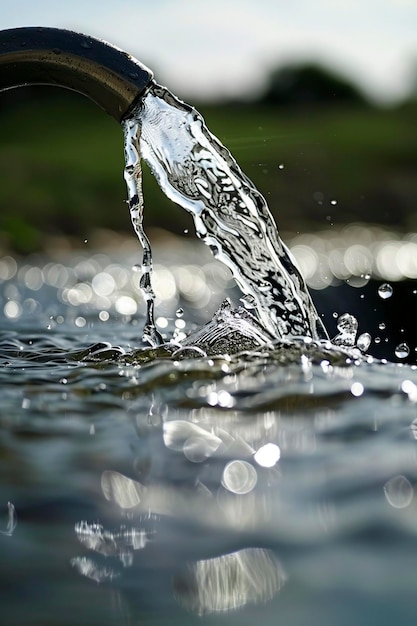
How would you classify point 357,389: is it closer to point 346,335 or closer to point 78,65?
point 78,65

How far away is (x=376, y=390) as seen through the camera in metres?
2.61

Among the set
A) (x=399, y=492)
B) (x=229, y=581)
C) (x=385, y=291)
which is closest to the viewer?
(x=229, y=581)

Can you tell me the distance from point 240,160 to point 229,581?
2922 mm

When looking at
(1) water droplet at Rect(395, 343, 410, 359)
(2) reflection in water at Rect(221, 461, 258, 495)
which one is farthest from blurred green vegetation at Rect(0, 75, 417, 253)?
(2) reflection in water at Rect(221, 461, 258, 495)

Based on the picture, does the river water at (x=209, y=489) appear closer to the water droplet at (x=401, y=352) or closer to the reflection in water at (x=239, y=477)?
the reflection in water at (x=239, y=477)

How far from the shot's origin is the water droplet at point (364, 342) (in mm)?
4484

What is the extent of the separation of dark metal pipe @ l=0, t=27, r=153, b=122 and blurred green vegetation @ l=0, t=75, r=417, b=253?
1.54 m

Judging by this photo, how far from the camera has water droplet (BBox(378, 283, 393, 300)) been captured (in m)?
6.39

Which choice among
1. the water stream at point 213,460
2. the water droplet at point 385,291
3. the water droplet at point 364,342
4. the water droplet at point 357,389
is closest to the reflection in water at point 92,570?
the water stream at point 213,460

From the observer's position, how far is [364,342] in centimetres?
478

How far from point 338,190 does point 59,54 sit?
24.0m

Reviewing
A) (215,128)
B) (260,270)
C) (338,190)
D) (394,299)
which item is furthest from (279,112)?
(260,270)

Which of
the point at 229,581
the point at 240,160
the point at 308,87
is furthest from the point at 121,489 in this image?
the point at 308,87

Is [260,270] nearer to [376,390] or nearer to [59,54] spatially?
[376,390]
